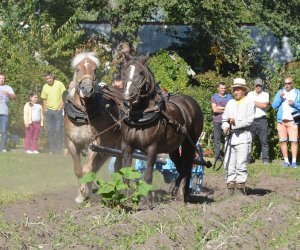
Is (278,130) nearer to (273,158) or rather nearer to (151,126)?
(273,158)

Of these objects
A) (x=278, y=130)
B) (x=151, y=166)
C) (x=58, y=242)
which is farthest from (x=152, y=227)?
(x=278, y=130)

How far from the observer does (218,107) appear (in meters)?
20.4

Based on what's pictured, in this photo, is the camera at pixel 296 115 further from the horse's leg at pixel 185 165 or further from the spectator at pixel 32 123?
the horse's leg at pixel 185 165

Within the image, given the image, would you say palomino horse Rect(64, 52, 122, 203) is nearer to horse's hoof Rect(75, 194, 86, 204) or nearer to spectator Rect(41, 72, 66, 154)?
horse's hoof Rect(75, 194, 86, 204)

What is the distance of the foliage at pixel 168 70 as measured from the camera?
25406 millimetres

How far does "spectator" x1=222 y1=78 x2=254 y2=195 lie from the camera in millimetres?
14914

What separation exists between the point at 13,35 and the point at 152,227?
50.4 feet

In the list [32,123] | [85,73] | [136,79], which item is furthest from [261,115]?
[136,79]

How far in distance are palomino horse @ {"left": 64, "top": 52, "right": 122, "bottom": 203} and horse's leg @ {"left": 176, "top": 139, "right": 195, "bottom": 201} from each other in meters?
1.03

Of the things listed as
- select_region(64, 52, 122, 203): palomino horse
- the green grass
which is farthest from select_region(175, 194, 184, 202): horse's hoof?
the green grass

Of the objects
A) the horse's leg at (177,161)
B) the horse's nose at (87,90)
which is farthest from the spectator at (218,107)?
the horse's nose at (87,90)

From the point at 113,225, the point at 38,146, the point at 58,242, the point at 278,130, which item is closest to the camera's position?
the point at 58,242

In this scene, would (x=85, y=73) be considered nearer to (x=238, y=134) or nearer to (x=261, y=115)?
(x=238, y=134)

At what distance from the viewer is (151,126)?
42.2 ft
